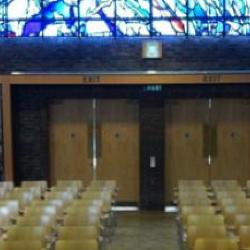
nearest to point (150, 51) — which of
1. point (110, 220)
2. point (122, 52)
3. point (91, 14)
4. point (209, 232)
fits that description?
point (122, 52)

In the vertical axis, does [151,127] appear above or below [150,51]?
below

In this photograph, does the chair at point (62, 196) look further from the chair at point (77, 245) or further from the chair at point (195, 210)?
the chair at point (77, 245)

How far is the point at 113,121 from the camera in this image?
13.6 m

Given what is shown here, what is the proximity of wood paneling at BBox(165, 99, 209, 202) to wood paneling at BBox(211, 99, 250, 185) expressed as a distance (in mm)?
281

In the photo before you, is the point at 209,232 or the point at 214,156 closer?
the point at 209,232

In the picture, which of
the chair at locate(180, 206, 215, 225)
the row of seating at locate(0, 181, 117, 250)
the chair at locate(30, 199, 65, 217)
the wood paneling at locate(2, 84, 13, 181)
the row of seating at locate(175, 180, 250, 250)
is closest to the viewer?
the row of seating at locate(0, 181, 117, 250)

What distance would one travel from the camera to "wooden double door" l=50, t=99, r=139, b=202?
13.6 metres

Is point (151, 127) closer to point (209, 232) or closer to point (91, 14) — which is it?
point (91, 14)

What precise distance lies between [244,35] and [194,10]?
1.25m

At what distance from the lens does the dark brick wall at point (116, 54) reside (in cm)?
1308

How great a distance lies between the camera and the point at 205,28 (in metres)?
13.3

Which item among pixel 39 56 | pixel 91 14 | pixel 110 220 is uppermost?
pixel 91 14

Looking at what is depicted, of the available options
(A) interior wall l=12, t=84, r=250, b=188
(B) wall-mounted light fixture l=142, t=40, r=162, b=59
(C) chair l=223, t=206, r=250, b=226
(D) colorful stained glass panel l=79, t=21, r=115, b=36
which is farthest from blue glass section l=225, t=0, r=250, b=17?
(C) chair l=223, t=206, r=250, b=226

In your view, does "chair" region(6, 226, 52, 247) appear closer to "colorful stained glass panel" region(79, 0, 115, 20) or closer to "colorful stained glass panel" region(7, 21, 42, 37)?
"colorful stained glass panel" region(7, 21, 42, 37)
